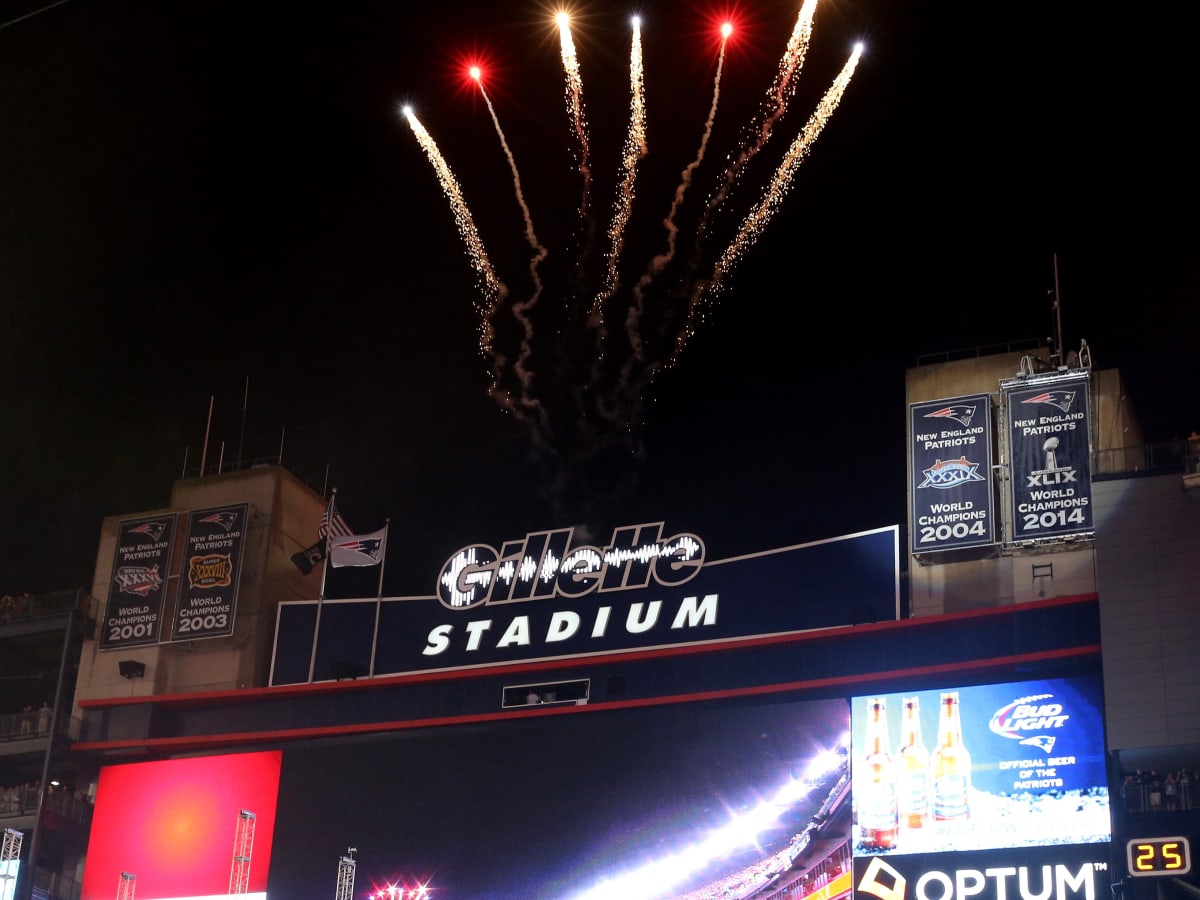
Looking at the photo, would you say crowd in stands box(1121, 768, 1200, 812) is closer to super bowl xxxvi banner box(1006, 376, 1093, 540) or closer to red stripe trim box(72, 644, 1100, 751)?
red stripe trim box(72, 644, 1100, 751)

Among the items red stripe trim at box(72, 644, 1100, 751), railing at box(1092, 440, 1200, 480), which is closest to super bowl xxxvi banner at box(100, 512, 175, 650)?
red stripe trim at box(72, 644, 1100, 751)

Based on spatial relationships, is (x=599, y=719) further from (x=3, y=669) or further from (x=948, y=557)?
(x=3, y=669)

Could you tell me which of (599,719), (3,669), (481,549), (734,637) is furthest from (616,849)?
(3,669)

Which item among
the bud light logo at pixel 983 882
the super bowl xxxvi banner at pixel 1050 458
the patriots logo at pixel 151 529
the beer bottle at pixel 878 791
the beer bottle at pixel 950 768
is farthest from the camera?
the patriots logo at pixel 151 529

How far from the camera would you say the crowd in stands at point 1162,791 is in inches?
1587

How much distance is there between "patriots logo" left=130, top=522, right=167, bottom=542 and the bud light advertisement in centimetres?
2778

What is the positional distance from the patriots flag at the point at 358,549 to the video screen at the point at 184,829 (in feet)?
23.1

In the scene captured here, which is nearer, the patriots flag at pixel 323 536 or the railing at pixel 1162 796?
the railing at pixel 1162 796

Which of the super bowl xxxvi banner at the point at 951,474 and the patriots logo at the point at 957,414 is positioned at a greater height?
the patriots logo at the point at 957,414

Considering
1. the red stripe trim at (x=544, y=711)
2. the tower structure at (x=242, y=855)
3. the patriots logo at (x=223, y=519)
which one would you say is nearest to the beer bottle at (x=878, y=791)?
the red stripe trim at (x=544, y=711)

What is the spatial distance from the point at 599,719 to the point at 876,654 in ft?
28.4

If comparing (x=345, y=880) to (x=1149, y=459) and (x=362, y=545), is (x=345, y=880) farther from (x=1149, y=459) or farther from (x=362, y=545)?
(x=1149, y=459)

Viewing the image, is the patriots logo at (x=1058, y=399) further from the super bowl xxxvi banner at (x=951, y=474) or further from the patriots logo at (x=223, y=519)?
the patriots logo at (x=223, y=519)

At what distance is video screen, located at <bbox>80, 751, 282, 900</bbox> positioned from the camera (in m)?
52.8
